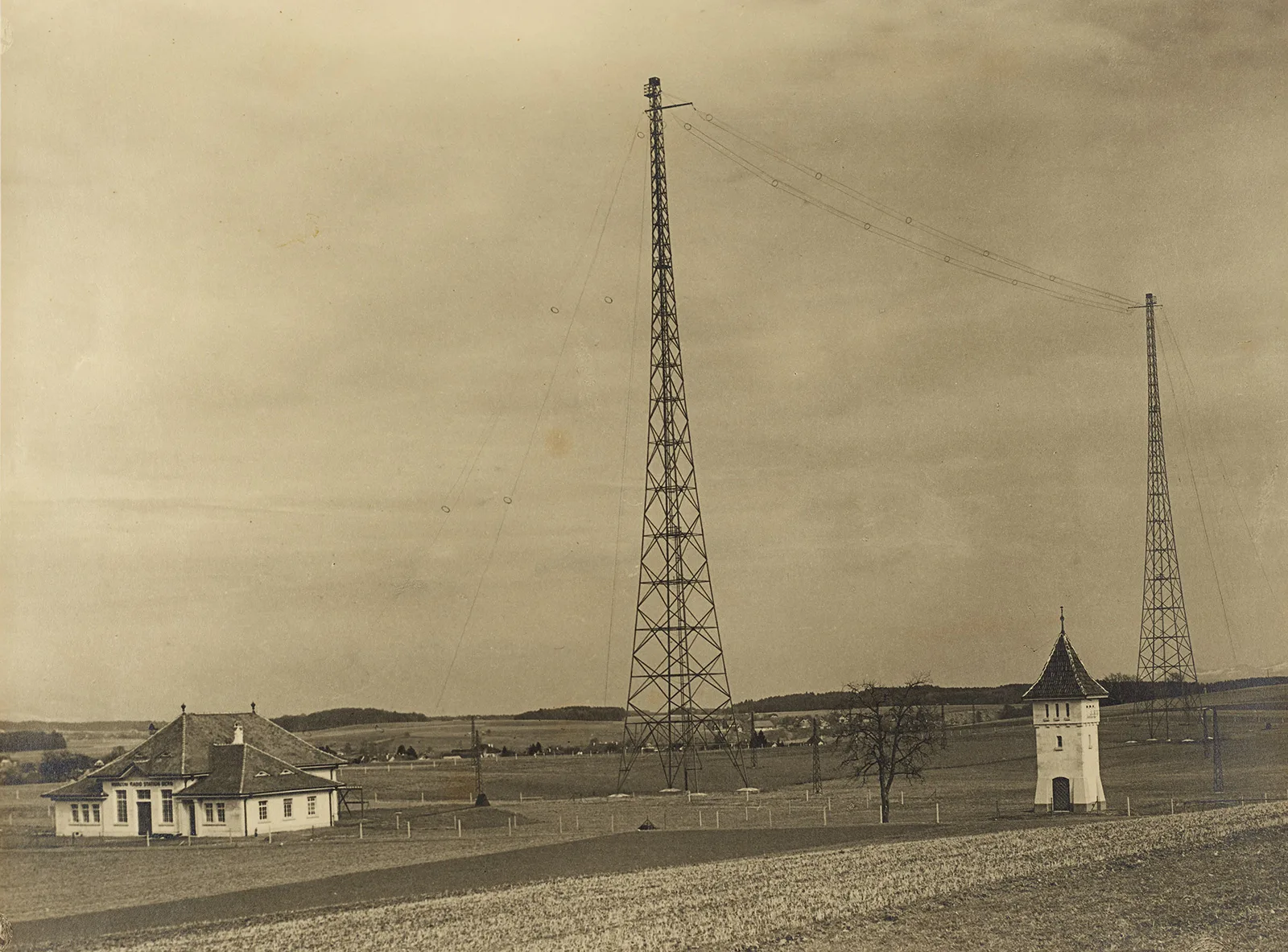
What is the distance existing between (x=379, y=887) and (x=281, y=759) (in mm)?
25997

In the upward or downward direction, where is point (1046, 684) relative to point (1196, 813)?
upward

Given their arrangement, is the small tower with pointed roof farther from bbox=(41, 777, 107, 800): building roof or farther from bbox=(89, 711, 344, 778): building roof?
bbox=(41, 777, 107, 800): building roof

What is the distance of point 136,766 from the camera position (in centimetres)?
5966

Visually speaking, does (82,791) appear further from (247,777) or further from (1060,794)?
(1060,794)

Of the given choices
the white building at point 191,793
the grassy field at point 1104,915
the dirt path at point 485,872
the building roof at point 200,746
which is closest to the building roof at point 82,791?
the white building at point 191,793

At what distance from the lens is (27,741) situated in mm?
58906

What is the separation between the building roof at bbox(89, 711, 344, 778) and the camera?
60000mm

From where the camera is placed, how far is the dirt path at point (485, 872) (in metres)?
34.7

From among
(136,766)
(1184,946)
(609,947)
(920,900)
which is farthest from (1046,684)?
(136,766)

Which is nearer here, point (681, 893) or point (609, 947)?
point (609, 947)

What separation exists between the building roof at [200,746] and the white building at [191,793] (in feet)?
0.19

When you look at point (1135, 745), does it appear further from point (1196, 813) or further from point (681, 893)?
point (681, 893)

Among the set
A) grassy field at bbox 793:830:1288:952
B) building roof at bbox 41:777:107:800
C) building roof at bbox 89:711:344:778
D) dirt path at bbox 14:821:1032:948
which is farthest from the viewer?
building roof at bbox 89:711:344:778

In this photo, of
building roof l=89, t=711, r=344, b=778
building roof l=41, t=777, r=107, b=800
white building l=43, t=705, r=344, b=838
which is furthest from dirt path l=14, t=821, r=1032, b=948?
building roof l=41, t=777, r=107, b=800
